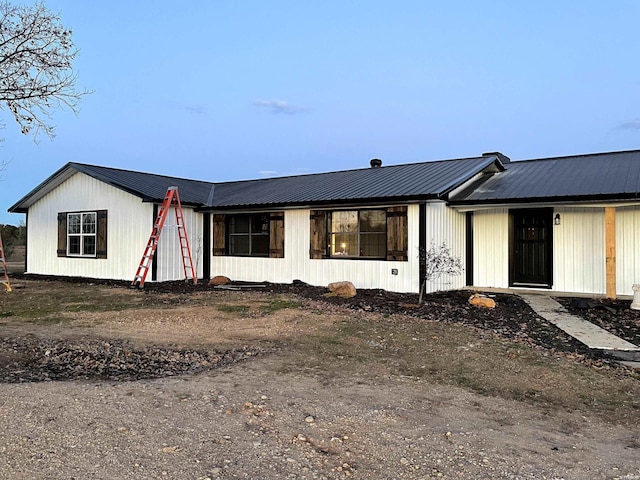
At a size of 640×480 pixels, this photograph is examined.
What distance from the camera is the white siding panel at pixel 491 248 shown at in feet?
41.5

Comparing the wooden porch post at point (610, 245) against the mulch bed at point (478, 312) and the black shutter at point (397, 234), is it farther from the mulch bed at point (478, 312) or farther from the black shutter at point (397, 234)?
the black shutter at point (397, 234)

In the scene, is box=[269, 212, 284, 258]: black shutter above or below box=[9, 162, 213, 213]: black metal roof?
below

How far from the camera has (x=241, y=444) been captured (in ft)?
10.8

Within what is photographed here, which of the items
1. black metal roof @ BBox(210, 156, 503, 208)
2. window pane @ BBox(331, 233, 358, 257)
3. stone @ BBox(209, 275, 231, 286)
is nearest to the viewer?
black metal roof @ BBox(210, 156, 503, 208)

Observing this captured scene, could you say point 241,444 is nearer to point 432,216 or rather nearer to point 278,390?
point 278,390

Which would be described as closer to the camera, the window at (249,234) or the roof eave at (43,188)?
the window at (249,234)

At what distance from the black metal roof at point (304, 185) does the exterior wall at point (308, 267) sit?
70cm

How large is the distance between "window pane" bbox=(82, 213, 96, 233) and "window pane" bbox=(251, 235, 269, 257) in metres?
5.54

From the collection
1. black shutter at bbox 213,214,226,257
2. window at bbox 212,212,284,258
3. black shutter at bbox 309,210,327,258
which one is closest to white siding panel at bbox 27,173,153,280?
black shutter at bbox 213,214,226,257

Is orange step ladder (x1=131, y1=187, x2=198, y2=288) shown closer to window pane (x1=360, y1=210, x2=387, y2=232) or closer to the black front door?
window pane (x1=360, y1=210, x2=387, y2=232)

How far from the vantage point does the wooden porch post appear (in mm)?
10352

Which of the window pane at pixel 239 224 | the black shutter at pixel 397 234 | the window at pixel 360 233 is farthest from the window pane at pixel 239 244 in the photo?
the black shutter at pixel 397 234

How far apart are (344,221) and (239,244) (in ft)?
12.9

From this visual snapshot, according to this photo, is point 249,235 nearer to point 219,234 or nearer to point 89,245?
point 219,234
